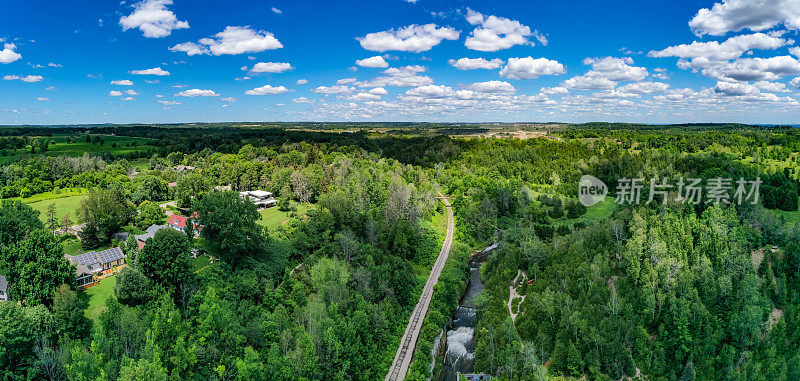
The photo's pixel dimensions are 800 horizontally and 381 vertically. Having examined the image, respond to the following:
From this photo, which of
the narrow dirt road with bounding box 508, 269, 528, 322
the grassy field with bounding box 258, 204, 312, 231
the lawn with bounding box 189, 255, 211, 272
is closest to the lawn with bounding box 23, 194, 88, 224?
the grassy field with bounding box 258, 204, 312, 231

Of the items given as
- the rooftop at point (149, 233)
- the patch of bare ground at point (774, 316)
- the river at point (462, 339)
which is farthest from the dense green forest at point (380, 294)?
the rooftop at point (149, 233)

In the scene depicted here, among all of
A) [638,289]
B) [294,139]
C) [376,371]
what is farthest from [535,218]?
[294,139]

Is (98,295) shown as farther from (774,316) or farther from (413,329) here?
(774,316)

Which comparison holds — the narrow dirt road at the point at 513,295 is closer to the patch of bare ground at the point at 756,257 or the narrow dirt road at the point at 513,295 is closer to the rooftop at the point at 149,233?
the patch of bare ground at the point at 756,257

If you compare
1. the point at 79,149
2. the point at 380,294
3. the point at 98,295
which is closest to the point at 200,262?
the point at 98,295

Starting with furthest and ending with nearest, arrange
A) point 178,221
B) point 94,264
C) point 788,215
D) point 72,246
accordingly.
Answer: point 788,215 → point 178,221 → point 72,246 → point 94,264

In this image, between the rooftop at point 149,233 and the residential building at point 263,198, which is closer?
the rooftop at point 149,233

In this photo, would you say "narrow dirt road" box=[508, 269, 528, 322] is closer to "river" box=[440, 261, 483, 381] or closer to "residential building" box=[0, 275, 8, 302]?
"river" box=[440, 261, 483, 381]
